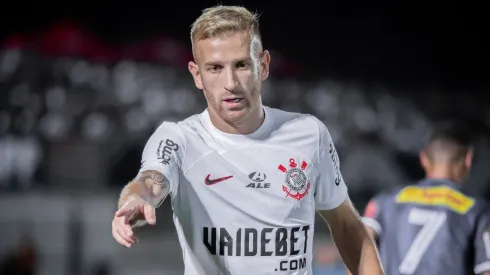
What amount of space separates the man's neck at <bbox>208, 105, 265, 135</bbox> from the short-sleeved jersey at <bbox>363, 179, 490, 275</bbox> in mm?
1860

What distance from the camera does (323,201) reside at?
10.4 ft

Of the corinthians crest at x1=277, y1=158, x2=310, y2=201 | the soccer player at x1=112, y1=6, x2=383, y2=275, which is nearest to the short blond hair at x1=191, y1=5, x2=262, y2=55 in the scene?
the soccer player at x1=112, y1=6, x2=383, y2=275

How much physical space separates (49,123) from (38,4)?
84.9 inches

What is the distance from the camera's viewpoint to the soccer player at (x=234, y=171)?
115 inches


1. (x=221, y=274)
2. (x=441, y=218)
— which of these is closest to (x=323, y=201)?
(x=221, y=274)

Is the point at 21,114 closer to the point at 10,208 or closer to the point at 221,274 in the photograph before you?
the point at 10,208

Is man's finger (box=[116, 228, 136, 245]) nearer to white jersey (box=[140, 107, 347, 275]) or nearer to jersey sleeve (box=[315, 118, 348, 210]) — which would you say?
white jersey (box=[140, 107, 347, 275])

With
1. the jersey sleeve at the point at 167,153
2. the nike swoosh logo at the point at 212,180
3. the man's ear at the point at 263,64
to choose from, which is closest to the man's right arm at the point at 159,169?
the jersey sleeve at the point at 167,153

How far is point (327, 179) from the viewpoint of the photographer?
10.3 ft

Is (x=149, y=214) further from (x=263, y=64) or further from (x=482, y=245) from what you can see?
(x=482, y=245)

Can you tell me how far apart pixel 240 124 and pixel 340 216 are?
51 centimetres

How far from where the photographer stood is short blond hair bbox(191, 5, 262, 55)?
9.66 ft

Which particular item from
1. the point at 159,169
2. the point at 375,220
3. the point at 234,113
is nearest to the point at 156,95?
the point at 375,220

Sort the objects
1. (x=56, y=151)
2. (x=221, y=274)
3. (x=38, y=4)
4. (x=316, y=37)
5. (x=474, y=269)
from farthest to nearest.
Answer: (x=316, y=37), (x=38, y=4), (x=56, y=151), (x=474, y=269), (x=221, y=274)
